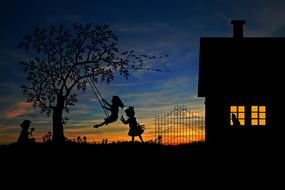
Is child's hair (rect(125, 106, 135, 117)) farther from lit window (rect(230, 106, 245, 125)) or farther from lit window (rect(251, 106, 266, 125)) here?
lit window (rect(251, 106, 266, 125))

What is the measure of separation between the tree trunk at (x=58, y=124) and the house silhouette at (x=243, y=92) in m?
8.05

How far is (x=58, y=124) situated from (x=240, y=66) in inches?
428

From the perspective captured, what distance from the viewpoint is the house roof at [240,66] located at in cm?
2273

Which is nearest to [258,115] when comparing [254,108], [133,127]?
[254,108]

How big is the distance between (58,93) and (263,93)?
1089 centimetres

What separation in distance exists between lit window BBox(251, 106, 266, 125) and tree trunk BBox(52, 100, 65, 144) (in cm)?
1010

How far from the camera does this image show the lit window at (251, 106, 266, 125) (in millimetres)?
22391

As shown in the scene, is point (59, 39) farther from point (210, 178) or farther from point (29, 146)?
point (210, 178)

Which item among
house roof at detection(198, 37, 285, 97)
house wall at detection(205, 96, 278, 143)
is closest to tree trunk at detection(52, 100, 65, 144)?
house roof at detection(198, 37, 285, 97)

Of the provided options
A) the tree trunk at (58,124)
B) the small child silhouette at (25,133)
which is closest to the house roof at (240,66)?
the tree trunk at (58,124)

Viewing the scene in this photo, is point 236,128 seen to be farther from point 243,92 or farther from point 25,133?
point 25,133

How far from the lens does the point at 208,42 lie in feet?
82.6

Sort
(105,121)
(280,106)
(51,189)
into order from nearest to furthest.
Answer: (51,189) → (105,121) → (280,106)

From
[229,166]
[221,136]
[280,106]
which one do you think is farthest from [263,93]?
[229,166]
